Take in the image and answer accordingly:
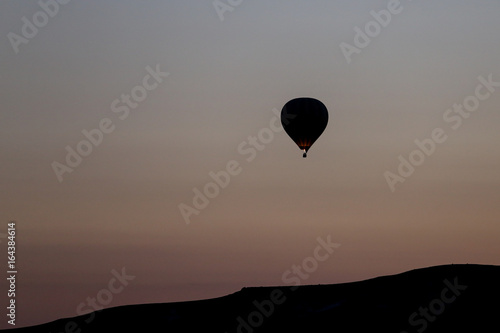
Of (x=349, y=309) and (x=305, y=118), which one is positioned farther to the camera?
(x=305, y=118)

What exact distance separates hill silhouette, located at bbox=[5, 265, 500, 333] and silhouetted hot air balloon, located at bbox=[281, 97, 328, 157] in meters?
14.3

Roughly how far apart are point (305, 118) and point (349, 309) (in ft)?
55.0

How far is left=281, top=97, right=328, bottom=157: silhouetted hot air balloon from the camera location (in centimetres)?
7612

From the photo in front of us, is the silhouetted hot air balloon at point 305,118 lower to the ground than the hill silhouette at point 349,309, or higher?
higher

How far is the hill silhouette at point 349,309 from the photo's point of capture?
2633 inches

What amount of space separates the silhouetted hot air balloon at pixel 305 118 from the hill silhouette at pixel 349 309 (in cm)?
1434

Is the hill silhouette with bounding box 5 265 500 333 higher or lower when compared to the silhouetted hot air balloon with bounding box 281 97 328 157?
lower

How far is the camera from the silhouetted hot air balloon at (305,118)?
76125 mm

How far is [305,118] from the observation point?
76.1 meters

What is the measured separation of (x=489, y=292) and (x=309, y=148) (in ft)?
65.3

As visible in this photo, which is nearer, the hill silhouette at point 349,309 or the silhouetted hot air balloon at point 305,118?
the hill silhouette at point 349,309

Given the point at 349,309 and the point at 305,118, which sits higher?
the point at 305,118

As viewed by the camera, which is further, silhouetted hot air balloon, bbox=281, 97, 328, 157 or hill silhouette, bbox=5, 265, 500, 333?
silhouetted hot air balloon, bbox=281, 97, 328, 157

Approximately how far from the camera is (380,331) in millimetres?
65125
